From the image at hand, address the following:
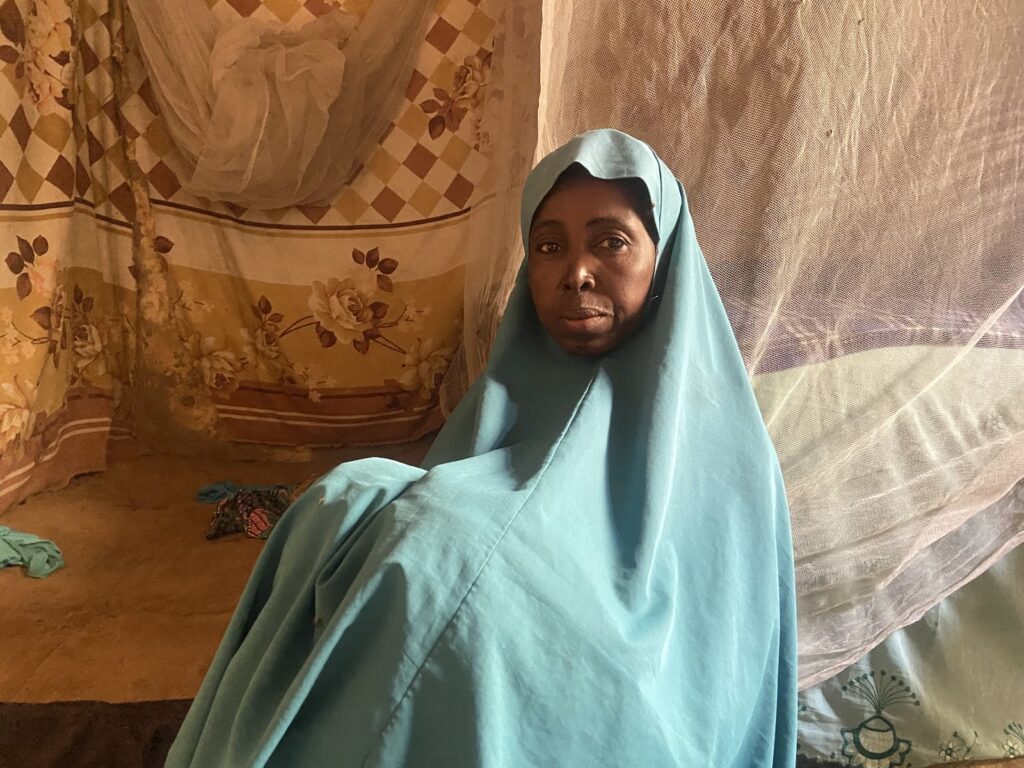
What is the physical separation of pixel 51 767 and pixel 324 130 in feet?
4.23

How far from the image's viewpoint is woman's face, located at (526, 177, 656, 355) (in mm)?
855

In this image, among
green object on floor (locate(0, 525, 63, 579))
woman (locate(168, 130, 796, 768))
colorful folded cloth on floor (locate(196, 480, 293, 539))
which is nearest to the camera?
woman (locate(168, 130, 796, 768))

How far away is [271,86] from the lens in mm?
1616

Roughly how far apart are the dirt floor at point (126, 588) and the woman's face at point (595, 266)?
0.85 metres

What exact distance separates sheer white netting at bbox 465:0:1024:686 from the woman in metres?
0.14

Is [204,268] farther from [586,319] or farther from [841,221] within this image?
[841,221]

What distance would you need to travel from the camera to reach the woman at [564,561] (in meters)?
0.59

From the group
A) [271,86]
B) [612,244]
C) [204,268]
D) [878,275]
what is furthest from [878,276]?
[204,268]

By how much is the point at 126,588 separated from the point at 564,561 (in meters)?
1.11

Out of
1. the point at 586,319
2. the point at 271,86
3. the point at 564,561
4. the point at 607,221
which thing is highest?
the point at 271,86

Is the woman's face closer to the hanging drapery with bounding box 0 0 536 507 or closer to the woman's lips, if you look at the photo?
the woman's lips

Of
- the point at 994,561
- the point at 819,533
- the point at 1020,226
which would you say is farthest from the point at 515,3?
the point at 994,561

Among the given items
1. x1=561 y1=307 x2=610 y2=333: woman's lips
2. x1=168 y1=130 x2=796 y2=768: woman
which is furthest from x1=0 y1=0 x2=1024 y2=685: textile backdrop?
x1=561 y1=307 x2=610 y2=333: woman's lips

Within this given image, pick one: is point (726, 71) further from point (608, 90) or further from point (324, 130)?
point (324, 130)
